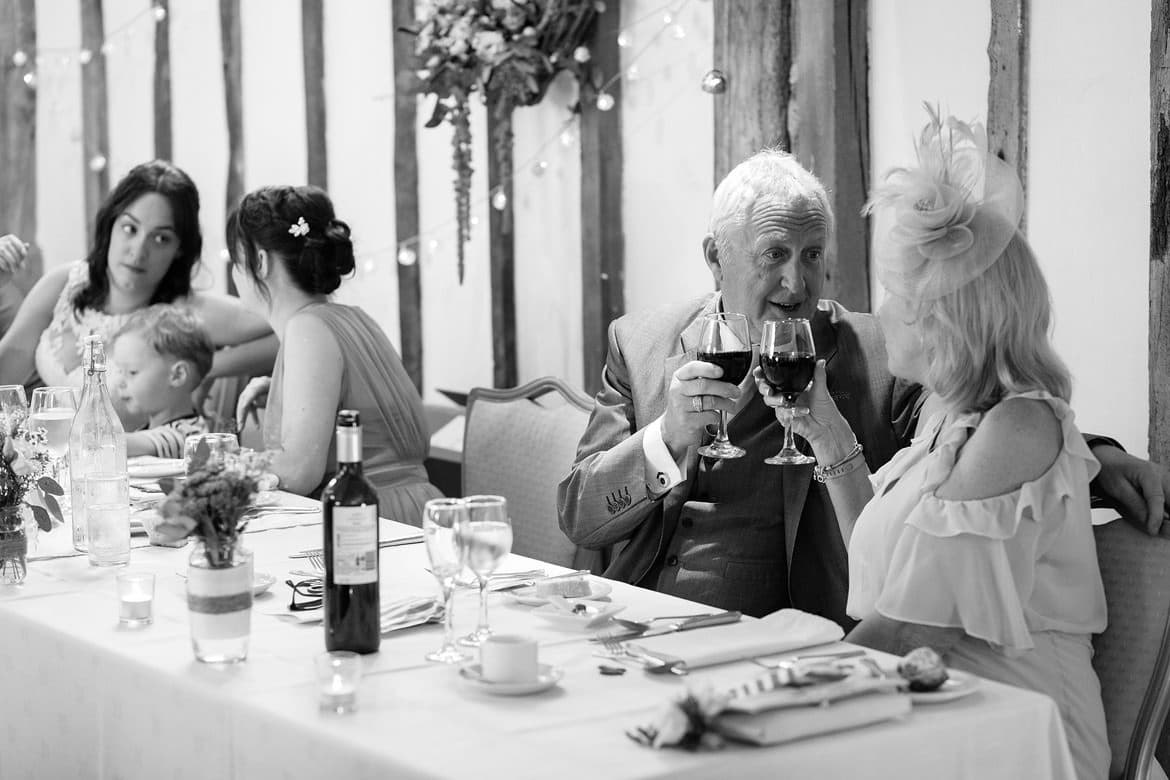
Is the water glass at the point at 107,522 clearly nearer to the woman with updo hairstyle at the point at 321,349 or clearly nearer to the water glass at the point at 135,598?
the water glass at the point at 135,598

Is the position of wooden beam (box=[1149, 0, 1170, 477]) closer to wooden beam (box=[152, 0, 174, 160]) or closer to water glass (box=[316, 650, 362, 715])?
water glass (box=[316, 650, 362, 715])

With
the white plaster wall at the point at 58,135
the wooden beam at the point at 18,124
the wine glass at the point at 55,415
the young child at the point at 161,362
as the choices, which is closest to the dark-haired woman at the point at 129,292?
the young child at the point at 161,362

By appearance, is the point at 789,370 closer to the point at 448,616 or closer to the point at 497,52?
the point at 448,616

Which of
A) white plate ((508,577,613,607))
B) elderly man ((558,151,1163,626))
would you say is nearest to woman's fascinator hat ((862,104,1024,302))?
elderly man ((558,151,1163,626))

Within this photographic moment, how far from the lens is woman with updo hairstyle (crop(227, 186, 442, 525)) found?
3.40 metres

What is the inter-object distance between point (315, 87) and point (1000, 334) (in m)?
4.07

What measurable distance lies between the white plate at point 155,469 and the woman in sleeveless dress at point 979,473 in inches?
67.7

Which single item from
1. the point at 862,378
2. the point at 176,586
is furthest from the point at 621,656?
the point at 862,378

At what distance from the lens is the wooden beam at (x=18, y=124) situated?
6590 millimetres

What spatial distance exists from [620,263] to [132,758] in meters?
2.95

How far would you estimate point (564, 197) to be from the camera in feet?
15.4

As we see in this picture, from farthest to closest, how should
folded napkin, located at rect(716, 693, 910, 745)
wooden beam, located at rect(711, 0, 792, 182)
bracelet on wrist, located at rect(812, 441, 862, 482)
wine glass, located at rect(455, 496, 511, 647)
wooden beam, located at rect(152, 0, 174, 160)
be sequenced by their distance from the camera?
wooden beam, located at rect(152, 0, 174, 160) < wooden beam, located at rect(711, 0, 792, 182) < bracelet on wrist, located at rect(812, 441, 862, 482) < wine glass, located at rect(455, 496, 511, 647) < folded napkin, located at rect(716, 693, 910, 745)

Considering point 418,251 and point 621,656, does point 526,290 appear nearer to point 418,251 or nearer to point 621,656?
point 418,251

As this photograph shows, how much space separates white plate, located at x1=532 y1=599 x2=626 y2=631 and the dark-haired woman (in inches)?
109
